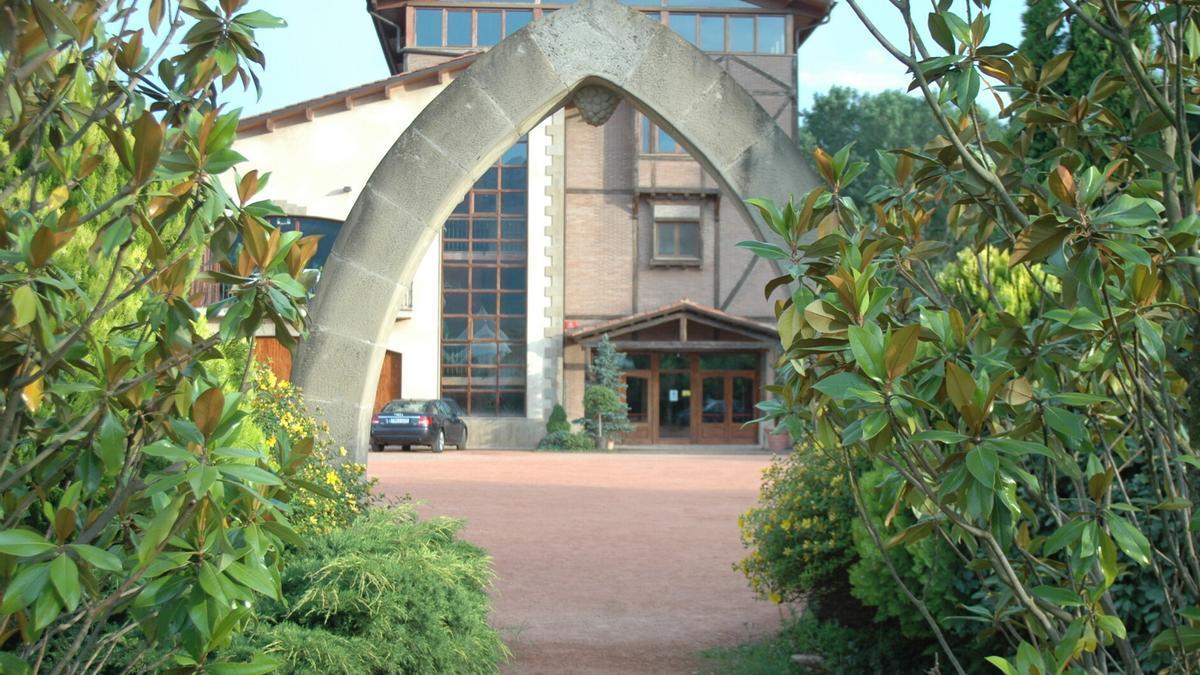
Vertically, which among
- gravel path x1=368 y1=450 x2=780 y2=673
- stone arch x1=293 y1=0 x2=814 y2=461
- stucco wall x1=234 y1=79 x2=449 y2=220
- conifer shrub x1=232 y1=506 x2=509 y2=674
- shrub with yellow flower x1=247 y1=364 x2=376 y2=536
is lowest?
gravel path x1=368 y1=450 x2=780 y2=673

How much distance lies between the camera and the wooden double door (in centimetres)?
3169

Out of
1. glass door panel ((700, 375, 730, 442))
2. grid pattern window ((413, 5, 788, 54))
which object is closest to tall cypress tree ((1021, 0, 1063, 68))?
grid pattern window ((413, 5, 788, 54))

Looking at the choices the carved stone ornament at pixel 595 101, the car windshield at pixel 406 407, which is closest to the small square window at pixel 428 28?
the car windshield at pixel 406 407

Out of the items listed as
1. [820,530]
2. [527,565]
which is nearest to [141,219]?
[820,530]

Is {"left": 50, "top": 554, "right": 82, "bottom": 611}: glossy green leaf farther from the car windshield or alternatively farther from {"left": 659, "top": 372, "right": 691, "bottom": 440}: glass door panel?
{"left": 659, "top": 372, "right": 691, "bottom": 440}: glass door panel

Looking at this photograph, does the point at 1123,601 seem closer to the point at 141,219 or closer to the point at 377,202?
the point at 141,219

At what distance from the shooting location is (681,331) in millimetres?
30203

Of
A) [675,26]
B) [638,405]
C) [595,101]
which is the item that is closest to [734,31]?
[675,26]

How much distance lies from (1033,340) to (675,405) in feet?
97.9

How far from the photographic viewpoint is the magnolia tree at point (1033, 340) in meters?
1.90

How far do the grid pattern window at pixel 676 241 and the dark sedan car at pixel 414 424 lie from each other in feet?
21.9

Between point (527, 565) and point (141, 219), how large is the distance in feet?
27.0

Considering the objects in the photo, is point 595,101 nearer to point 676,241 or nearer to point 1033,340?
point 1033,340

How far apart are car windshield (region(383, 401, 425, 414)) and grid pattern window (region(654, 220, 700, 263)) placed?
7.05m
